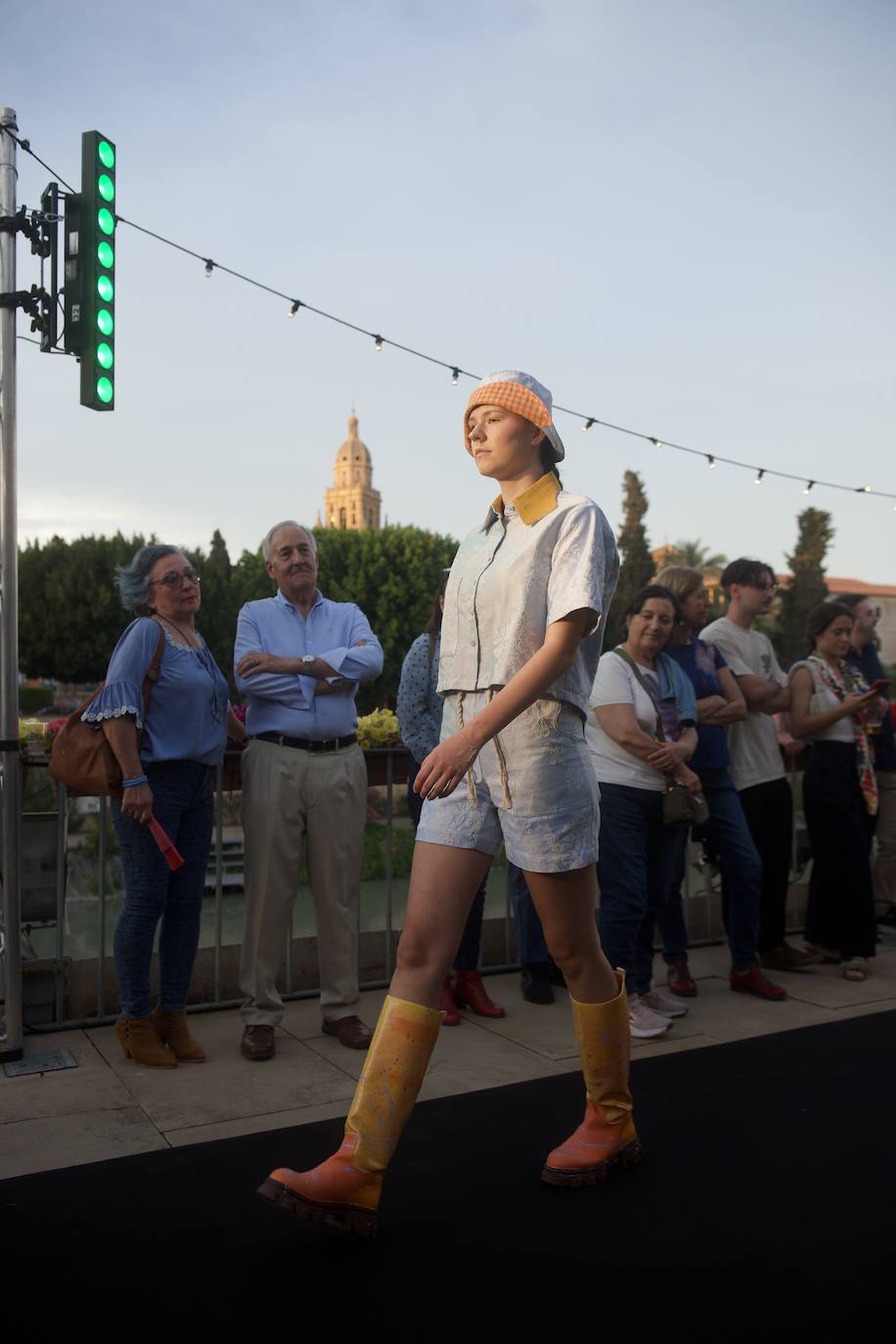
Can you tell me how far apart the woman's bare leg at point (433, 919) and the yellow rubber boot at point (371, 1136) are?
5 cm

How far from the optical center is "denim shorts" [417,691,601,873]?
8.36 ft

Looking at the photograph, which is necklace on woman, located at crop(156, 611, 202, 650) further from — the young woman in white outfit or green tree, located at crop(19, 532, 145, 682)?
green tree, located at crop(19, 532, 145, 682)

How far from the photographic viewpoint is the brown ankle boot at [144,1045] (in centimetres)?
377

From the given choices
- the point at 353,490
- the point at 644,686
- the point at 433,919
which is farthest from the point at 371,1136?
the point at 353,490

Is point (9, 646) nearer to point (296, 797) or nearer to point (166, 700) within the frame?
point (166, 700)

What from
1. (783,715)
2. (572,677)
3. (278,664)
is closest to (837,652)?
(783,715)

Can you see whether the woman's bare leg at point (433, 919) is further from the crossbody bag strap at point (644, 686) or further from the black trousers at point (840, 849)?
the black trousers at point (840, 849)

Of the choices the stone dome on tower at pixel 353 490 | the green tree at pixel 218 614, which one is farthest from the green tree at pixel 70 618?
the stone dome on tower at pixel 353 490

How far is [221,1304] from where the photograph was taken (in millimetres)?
2127

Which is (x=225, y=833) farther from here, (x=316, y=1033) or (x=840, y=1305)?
(x=840, y=1305)

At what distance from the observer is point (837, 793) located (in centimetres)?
528

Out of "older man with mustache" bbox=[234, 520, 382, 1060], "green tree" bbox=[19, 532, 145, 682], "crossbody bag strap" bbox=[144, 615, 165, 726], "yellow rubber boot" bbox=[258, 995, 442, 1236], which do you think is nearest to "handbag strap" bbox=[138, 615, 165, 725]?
"crossbody bag strap" bbox=[144, 615, 165, 726]

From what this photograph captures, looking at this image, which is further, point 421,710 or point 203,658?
point 421,710

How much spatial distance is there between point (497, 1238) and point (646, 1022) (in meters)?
1.84
